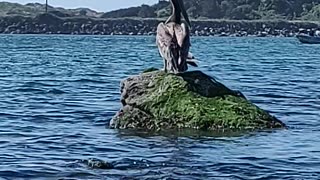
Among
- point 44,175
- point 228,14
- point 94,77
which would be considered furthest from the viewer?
point 228,14

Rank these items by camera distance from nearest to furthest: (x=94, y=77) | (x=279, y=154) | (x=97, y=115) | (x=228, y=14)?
(x=279, y=154) < (x=97, y=115) < (x=94, y=77) < (x=228, y=14)

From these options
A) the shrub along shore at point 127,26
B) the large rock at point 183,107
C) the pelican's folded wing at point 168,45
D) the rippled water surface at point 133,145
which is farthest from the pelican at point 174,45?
the shrub along shore at point 127,26

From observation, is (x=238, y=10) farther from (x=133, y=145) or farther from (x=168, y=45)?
(x=133, y=145)

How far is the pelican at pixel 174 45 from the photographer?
1731 cm

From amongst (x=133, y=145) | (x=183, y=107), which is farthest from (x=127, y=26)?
(x=133, y=145)

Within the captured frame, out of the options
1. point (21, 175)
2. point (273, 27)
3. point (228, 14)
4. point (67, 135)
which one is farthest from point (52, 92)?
point (228, 14)

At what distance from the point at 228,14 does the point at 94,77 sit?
147 metres

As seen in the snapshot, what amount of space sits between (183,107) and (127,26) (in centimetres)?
14192

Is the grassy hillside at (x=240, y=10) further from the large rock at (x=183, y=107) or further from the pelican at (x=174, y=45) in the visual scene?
the large rock at (x=183, y=107)

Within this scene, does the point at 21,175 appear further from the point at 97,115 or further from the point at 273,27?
the point at 273,27

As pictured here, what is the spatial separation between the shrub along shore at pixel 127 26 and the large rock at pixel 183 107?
134183mm

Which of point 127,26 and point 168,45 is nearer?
point 168,45

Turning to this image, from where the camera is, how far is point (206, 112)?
55.3 ft

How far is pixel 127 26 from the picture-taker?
158125 mm
